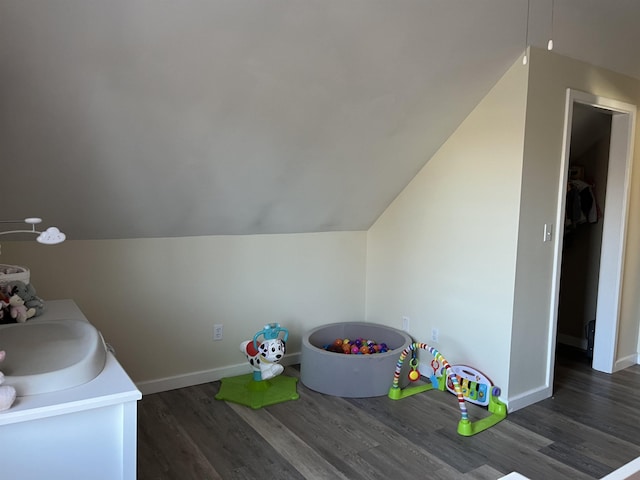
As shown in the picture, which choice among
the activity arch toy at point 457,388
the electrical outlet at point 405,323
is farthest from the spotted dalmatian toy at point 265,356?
the electrical outlet at point 405,323

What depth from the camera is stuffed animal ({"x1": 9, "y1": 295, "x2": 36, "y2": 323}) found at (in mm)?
1854

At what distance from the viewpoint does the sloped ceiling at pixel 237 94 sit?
6.20ft

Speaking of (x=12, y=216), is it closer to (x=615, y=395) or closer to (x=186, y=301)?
(x=186, y=301)

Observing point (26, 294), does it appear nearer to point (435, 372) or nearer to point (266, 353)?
point (266, 353)

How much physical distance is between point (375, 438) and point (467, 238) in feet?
4.37

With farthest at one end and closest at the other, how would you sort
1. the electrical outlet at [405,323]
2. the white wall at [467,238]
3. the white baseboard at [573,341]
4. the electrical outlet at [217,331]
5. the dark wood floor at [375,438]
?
the white baseboard at [573,341], the electrical outlet at [405,323], the electrical outlet at [217,331], the white wall at [467,238], the dark wood floor at [375,438]

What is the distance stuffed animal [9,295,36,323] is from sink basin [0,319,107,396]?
1.4 inches

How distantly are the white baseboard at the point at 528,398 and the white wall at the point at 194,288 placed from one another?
138 centimetres

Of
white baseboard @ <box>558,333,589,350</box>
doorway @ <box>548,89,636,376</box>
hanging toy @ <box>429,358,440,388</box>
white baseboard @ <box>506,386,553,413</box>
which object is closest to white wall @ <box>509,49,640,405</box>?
white baseboard @ <box>506,386,553,413</box>

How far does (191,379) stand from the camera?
10.6 feet

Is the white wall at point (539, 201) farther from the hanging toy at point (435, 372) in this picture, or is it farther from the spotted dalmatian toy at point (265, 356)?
the spotted dalmatian toy at point (265, 356)

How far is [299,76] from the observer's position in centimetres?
235

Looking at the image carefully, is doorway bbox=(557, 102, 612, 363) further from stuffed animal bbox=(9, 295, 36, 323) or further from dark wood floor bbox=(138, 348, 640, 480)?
stuffed animal bbox=(9, 295, 36, 323)

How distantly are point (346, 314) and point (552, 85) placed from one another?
213cm
